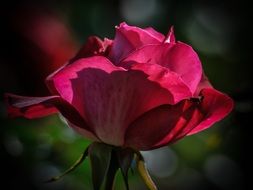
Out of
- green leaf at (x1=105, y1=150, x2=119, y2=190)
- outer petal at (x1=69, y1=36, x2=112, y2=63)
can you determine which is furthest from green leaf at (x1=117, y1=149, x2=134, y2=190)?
outer petal at (x1=69, y1=36, x2=112, y2=63)

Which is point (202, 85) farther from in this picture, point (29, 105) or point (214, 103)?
point (29, 105)

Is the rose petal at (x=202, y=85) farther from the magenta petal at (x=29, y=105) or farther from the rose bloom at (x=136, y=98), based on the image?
the magenta petal at (x=29, y=105)

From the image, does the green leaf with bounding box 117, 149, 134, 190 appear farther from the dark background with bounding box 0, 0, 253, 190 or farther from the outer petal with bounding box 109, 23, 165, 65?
the dark background with bounding box 0, 0, 253, 190

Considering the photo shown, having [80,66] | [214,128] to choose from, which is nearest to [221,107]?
[80,66]

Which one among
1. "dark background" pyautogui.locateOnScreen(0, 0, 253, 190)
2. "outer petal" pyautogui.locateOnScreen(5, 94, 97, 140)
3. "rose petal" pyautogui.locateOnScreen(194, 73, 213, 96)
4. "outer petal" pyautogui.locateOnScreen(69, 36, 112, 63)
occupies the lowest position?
"dark background" pyautogui.locateOnScreen(0, 0, 253, 190)

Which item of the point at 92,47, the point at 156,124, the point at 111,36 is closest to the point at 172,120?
the point at 156,124

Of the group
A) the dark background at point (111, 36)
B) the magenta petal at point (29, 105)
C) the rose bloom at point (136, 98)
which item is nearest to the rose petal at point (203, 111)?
the rose bloom at point (136, 98)

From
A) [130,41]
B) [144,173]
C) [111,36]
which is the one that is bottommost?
[111,36]
